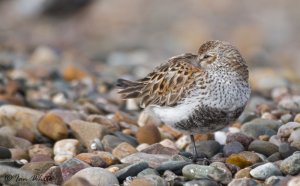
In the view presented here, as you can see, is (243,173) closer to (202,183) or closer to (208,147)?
(202,183)

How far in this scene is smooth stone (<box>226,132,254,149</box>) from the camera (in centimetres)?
798

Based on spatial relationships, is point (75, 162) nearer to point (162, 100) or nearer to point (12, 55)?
point (162, 100)

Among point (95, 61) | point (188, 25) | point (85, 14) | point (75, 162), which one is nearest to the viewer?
point (75, 162)

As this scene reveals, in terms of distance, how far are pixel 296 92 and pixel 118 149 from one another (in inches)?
187

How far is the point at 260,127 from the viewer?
848 centimetres

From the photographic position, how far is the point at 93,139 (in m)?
8.51

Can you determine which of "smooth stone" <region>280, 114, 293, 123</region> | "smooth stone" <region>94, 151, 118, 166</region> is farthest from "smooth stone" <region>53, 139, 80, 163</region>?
"smooth stone" <region>280, 114, 293, 123</region>

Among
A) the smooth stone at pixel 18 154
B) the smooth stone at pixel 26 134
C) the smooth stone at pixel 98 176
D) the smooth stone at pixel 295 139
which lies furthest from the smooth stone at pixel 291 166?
the smooth stone at pixel 26 134

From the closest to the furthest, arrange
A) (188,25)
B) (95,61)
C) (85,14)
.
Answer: (95,61), (188,25), (85,14)

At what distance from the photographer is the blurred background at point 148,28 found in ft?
Result: 64.0

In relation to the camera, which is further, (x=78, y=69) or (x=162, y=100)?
(x=78, y=69)

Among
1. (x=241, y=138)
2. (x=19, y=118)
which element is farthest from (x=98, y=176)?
(x=19, y=118)

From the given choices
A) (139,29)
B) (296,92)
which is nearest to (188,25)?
(139,29)

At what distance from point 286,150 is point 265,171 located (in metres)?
0.86
